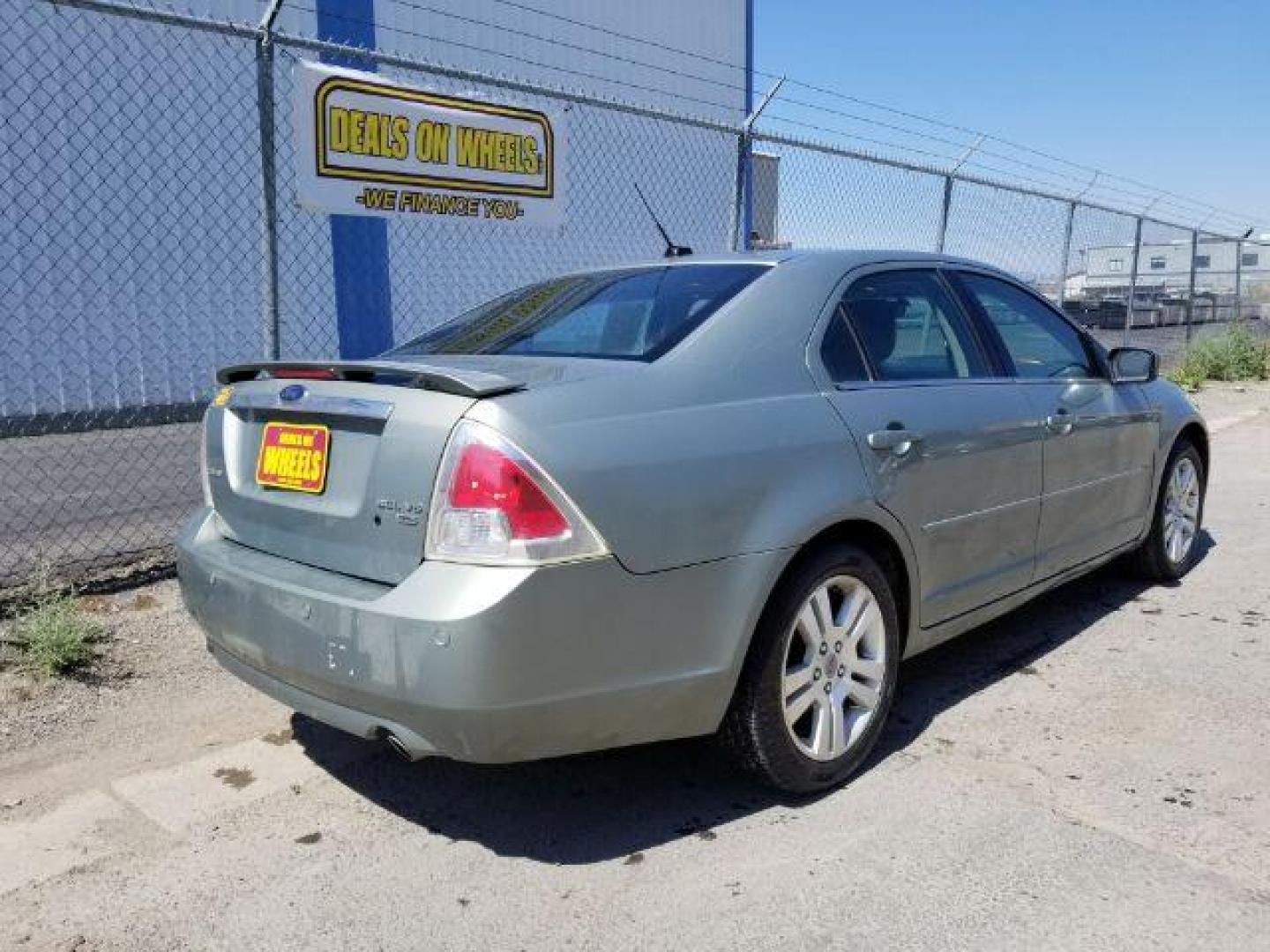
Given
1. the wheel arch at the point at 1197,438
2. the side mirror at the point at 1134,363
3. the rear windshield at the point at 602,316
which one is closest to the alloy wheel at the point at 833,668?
the rear windshield at the point at 602,316

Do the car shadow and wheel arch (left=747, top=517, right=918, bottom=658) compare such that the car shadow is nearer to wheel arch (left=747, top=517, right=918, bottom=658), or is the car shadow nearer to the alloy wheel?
the alloy wheel

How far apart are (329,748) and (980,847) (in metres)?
1.97

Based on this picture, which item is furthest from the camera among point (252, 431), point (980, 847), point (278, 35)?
point (278, 35)

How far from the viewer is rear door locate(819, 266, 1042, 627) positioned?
3.18 meters

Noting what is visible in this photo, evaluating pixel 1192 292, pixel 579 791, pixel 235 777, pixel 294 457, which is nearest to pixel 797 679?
pixel 579 791

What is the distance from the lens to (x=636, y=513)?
2475mm

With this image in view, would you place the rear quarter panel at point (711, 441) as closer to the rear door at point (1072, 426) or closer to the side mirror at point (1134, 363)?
the rear door at point (1072, 426)

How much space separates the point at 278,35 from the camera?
468 centimetres

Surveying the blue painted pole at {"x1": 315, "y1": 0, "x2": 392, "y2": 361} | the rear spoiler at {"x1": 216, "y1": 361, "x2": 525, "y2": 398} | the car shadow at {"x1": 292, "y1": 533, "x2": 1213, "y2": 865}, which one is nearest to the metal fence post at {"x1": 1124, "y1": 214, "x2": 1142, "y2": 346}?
the blue painted pole at {"x1": 315, "y1": 0, "x2": 392, "y2": 361}

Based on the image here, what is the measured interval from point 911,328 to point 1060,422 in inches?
33.3

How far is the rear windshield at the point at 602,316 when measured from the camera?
9.83 ft

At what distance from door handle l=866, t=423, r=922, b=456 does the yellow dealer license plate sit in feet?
5.02

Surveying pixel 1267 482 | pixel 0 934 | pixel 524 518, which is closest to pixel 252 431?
pixel 524 518

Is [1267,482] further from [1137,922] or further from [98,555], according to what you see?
[98,555]
